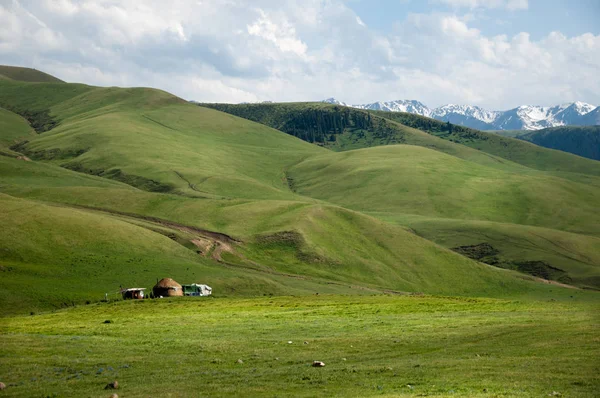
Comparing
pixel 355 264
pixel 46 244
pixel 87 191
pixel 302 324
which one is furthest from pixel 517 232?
pixel 302 324

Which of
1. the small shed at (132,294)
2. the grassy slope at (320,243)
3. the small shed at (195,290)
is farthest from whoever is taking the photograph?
the grassy slope at (320,243)

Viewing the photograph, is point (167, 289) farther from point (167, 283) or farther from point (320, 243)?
point (320, 243)

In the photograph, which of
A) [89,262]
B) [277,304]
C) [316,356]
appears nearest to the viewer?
[316,356]

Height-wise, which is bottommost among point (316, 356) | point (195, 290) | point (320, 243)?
point (320, 243)

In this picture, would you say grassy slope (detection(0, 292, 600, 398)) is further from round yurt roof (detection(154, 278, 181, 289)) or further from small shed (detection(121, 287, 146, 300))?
round yurt roof (detection(154, 278, 181, 289))

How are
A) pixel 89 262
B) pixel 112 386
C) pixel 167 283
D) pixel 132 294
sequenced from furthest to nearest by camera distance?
1. pixel 89 262
2. pixel 167 283
3. pixel 132 294
4. pixel 112 386

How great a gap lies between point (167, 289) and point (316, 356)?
64.1 meters

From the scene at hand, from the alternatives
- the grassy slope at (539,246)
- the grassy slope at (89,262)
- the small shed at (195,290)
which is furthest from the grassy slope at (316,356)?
the grassy slope at (539,246)

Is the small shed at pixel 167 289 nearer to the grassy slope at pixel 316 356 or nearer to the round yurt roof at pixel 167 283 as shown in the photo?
the round yurt roof at pixel 167 283

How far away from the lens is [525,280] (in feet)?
522

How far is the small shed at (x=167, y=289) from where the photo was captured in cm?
9756

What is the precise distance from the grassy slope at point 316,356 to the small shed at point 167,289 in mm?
37346

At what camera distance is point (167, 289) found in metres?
97.8

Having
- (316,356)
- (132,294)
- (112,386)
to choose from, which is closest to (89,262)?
(132,294)
